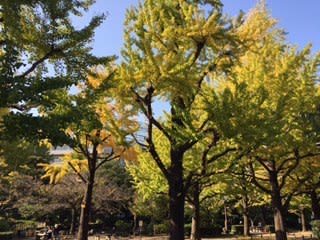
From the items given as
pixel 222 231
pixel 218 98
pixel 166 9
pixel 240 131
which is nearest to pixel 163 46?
A: pixel 166 9

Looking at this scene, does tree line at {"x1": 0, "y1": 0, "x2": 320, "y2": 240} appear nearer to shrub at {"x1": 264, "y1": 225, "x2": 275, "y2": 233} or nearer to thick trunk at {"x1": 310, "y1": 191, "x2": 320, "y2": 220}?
thick trunk at {"x1": 310, "y1": 191, "x2": 320, "y2": 220}

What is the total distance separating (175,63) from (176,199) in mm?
4348

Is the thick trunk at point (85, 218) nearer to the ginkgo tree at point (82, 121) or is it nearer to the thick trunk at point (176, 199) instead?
the ginkgo tree at point (82, 121)

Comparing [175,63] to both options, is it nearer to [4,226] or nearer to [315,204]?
[315,204]

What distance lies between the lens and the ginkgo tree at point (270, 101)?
1159cm

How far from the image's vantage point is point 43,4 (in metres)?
9.16

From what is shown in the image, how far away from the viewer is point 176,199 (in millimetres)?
12609

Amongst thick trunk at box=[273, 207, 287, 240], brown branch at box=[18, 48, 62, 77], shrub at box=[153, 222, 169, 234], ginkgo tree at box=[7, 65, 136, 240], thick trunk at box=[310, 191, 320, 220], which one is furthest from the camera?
shrub at box=[153, 222, 169, 234]

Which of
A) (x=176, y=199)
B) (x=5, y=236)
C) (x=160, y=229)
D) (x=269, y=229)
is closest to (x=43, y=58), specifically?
(x=176, y=199)

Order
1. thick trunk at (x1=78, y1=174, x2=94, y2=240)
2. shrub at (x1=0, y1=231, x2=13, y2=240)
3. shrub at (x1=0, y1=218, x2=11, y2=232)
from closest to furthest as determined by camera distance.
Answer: thick trunk at (x1=78, y1=174, x2=94, y2=240) < shrub at (x1=0, y1=231, x2=13, y2=240) < shrub at (x1=0, y1=218, x2=11, y2=232)

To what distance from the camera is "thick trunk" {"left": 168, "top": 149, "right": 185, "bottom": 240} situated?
1239 cm

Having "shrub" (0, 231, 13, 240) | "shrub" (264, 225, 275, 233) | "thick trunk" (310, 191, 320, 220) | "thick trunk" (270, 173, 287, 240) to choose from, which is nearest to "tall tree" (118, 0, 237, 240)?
"thick trunk" (270, 173, 287, 240)

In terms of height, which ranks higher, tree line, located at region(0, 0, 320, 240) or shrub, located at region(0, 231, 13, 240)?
tree line, located at region(0, 0, 320, 240)

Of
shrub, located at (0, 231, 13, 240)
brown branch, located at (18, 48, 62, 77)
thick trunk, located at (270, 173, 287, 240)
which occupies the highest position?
brown branch, located at (18, 48, 62, 77)
